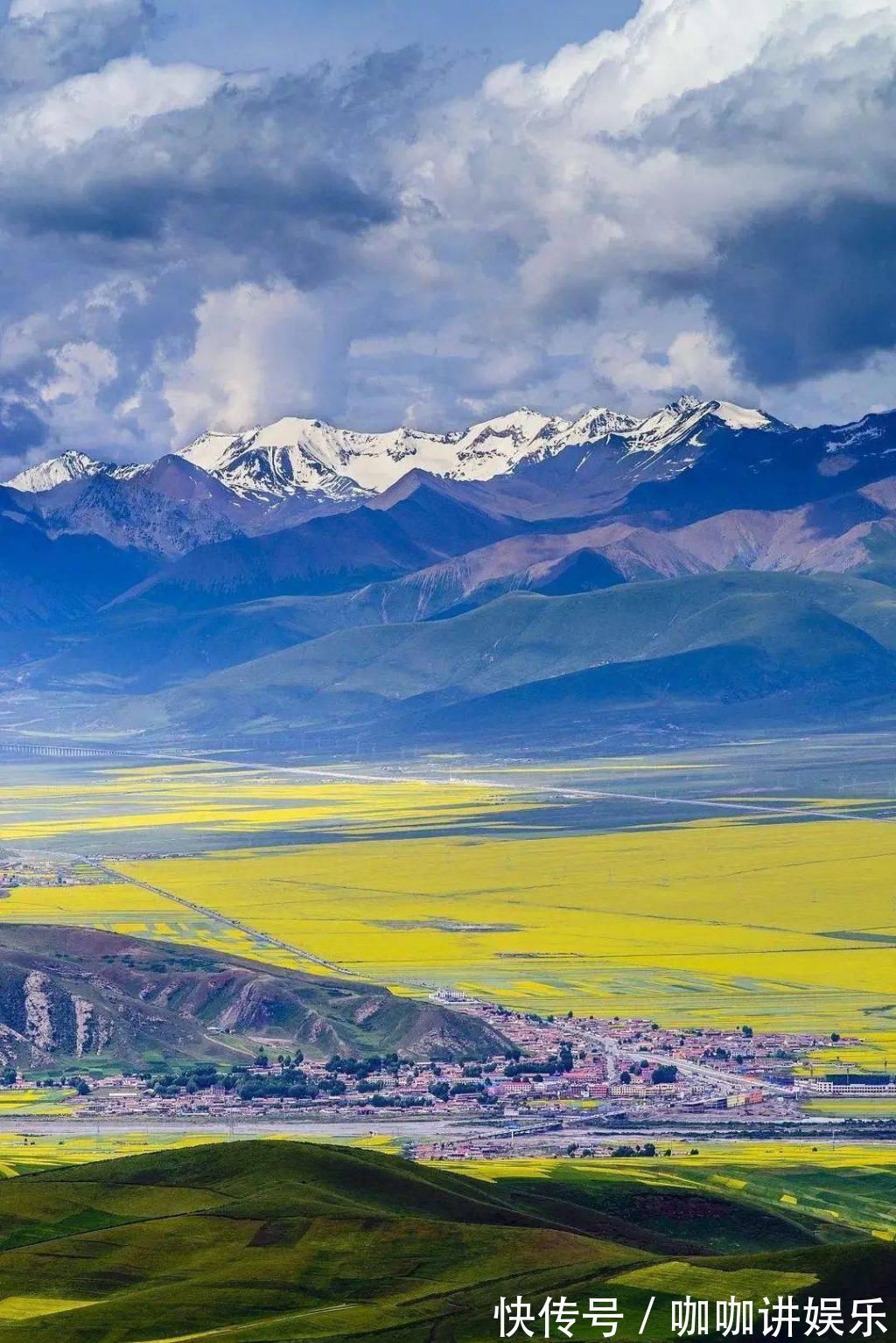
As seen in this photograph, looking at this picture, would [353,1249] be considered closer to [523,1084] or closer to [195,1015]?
[523,1084]

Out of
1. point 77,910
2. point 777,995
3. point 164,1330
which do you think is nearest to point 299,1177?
point 164,1330

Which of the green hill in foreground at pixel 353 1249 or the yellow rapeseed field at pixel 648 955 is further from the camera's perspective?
the yellow rapeseed field at pixel 648 955

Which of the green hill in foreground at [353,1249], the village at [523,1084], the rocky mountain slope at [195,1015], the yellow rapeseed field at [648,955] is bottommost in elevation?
the green hill in foreground at [353,1249]

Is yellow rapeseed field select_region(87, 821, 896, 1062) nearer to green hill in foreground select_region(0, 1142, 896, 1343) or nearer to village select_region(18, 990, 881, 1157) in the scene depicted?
village select_region(18, 990, 881, 1157)

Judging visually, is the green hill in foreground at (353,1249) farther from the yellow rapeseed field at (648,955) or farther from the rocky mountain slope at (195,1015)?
the yellow rapeseed field at (648,955)

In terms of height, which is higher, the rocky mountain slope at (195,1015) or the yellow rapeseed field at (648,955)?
the yellow rapeseed field at (648,955)

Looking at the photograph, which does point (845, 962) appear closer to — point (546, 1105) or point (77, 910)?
point (546, 1105)


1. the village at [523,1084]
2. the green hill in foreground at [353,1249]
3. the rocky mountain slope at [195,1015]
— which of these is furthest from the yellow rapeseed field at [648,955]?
the green hill in foreground at [353,1249]
